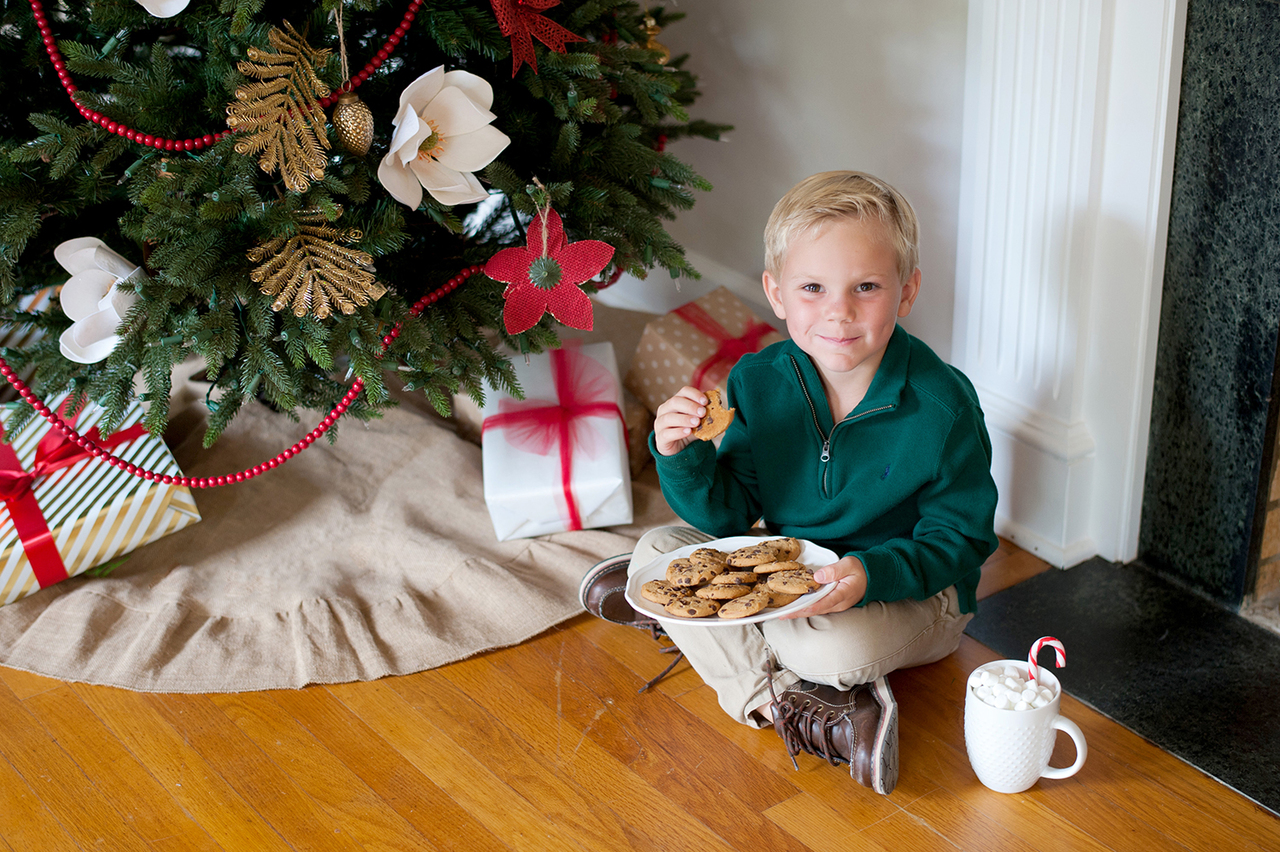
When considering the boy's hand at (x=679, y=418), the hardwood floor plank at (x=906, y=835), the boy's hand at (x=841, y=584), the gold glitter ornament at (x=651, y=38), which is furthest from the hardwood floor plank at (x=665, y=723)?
the gold glitter ornament at (x=651, y=38)

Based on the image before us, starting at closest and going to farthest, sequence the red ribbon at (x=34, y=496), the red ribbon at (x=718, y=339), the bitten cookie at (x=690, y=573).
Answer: the bitten cookie at (x=690, y=573) → the red ribbon at (x=34, y=496) → the red ribbon at (x=718, y=339)

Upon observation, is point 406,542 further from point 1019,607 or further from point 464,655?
point 1019,607

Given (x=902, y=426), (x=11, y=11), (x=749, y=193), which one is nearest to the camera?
(x=902, y=426)

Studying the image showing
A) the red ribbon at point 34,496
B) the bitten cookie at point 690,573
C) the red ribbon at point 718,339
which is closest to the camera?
the bitten cookie at point 690,573

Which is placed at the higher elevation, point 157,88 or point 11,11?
point 11,11

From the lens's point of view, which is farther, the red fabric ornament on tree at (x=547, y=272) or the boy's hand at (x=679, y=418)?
the red fabric ornament on tree at (x=547, y=272)

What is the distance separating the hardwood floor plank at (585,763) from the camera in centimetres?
120

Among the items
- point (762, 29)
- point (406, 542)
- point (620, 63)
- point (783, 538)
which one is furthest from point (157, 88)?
point (762, 29)

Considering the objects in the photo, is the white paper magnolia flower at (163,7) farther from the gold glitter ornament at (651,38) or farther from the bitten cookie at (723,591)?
the bitten cookie at (723,591)

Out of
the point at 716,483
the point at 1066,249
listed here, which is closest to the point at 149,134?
the point at 716,483

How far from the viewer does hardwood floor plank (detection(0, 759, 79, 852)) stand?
1227mm

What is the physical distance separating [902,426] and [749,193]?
1018 millimetres

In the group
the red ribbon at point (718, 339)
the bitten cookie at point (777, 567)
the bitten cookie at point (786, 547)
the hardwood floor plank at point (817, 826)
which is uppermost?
the red ribbon at point (718, 339)

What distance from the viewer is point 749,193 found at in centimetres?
221
